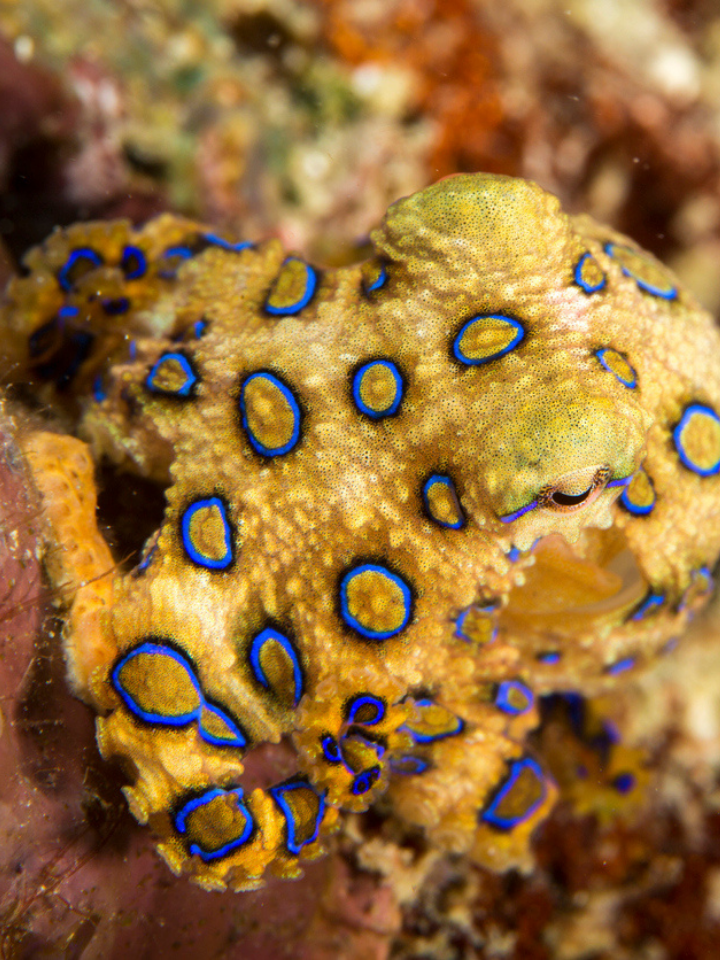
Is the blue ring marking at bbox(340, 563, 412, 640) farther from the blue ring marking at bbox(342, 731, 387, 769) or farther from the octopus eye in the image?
the octopus eye

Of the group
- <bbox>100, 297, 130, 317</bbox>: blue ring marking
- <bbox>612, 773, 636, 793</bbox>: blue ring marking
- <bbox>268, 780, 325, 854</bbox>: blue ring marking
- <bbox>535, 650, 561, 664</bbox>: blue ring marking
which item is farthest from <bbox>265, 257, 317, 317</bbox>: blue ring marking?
<bbox>612, 773, 636, 793</bbox>: blue ring marking

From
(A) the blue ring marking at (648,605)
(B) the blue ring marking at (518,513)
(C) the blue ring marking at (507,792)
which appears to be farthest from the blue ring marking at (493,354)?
(C) the blue ring marking at (507,792)

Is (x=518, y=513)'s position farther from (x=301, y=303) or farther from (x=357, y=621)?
(x=301, y=303)

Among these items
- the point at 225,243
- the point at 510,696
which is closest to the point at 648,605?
the point at 510,696

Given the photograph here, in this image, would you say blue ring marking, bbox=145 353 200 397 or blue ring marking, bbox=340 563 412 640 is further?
blue ring marking, bbox=145 353 200 397

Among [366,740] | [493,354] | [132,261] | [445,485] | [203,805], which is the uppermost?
[493,354]

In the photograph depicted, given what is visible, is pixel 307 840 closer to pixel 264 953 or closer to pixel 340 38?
pixel 264 953
